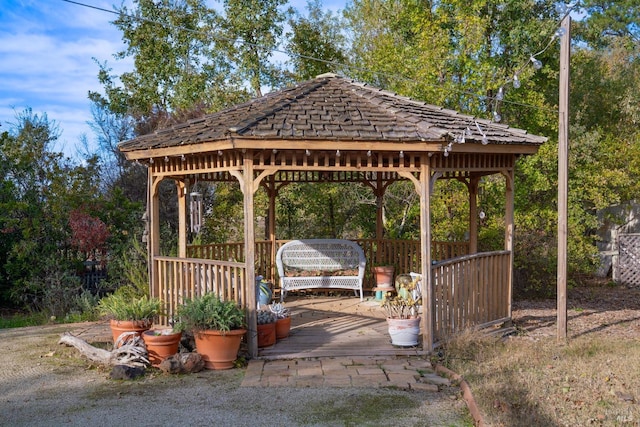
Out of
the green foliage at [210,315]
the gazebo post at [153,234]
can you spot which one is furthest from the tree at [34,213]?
the green foliage at [210,315]

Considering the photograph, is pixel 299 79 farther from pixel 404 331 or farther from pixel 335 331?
pixel 404 331

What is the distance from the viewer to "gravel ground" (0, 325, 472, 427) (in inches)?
192

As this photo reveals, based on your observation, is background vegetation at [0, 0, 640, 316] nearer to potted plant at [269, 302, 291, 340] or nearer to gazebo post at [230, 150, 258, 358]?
potted plant at [269, 302, 291, 340]

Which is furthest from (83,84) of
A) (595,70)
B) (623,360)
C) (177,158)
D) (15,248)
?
(623,360)

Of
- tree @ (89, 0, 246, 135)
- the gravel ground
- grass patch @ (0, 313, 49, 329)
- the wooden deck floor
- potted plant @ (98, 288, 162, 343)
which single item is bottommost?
grass patch @ (0, 313, 49, 329)

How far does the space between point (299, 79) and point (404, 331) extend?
10.8 m

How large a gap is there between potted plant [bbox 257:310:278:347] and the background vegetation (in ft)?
13.5

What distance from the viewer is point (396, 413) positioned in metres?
5.00

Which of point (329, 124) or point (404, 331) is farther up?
point (329, 124)

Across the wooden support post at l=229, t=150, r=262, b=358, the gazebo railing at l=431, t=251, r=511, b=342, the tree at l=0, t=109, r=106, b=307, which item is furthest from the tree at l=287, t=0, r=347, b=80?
the wooden support post at l=229, t=150, r=262, b=358

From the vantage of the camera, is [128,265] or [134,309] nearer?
[134,309]

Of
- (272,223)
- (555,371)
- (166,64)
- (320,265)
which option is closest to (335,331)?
(320,265)

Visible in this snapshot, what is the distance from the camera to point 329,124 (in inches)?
270

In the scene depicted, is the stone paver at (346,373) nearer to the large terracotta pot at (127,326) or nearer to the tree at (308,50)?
the large terracotta pot at (127,326)
